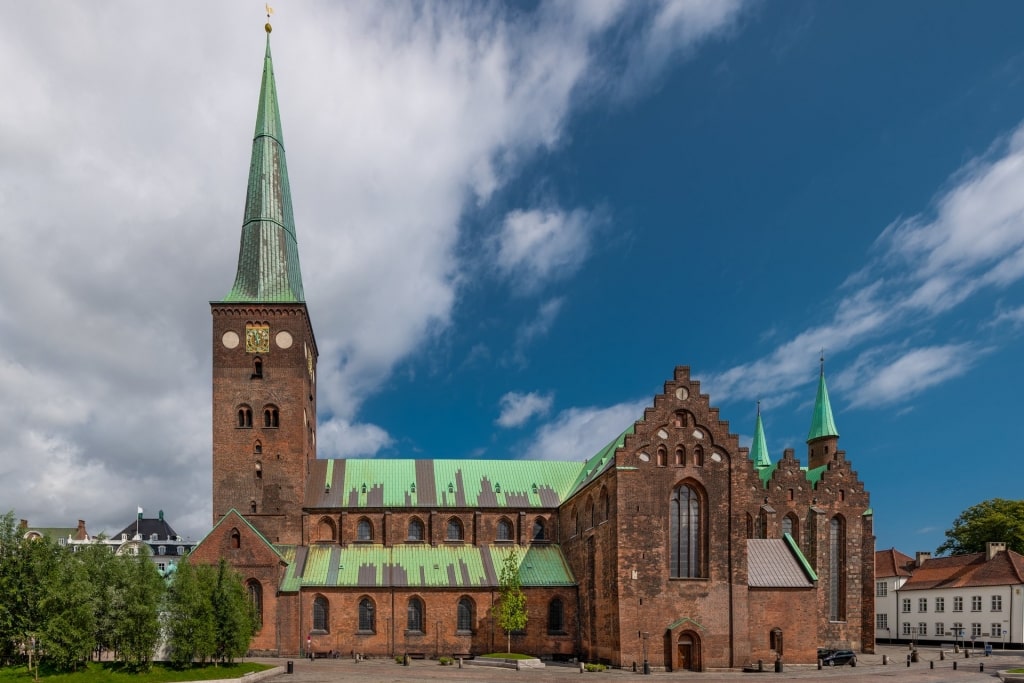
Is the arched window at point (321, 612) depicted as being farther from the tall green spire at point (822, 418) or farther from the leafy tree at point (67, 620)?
the tall green spire at point (822, 418)

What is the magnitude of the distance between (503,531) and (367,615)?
1292cm

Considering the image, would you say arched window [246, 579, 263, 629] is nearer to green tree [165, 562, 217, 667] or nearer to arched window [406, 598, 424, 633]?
arched window [406, 598, 424, 633]

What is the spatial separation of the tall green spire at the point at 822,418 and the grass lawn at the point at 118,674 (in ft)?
198

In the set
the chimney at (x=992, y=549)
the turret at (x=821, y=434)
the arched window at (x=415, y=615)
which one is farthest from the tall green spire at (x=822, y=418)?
the arched window at (x=415, y=615)

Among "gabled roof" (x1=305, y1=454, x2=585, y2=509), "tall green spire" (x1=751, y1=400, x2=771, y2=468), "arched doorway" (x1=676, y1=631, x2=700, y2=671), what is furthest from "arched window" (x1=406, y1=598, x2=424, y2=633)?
"tall green spire" (x1=751, y1=400, x2=771, y2=468)

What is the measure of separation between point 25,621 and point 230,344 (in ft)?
85.4

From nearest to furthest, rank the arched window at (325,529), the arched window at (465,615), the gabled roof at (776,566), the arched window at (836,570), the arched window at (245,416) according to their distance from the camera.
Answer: the gabled roof at (776,566), the arched window at (465,615), the arched window at (245,416), the arched window at (325,529), the arched window at (836,570)

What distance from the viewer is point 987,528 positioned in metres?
93.0

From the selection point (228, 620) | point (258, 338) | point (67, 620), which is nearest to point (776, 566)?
point (228, 620)

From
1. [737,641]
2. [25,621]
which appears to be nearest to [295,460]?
[25,621]

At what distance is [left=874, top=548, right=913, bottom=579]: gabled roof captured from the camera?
9768 cm

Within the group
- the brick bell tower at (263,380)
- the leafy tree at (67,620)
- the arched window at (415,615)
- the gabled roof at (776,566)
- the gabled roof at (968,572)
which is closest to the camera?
the leafy tree at (67,620)

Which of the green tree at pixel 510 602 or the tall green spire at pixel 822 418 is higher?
the tall green spire at pixel 822 418

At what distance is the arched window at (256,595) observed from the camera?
179 feet
